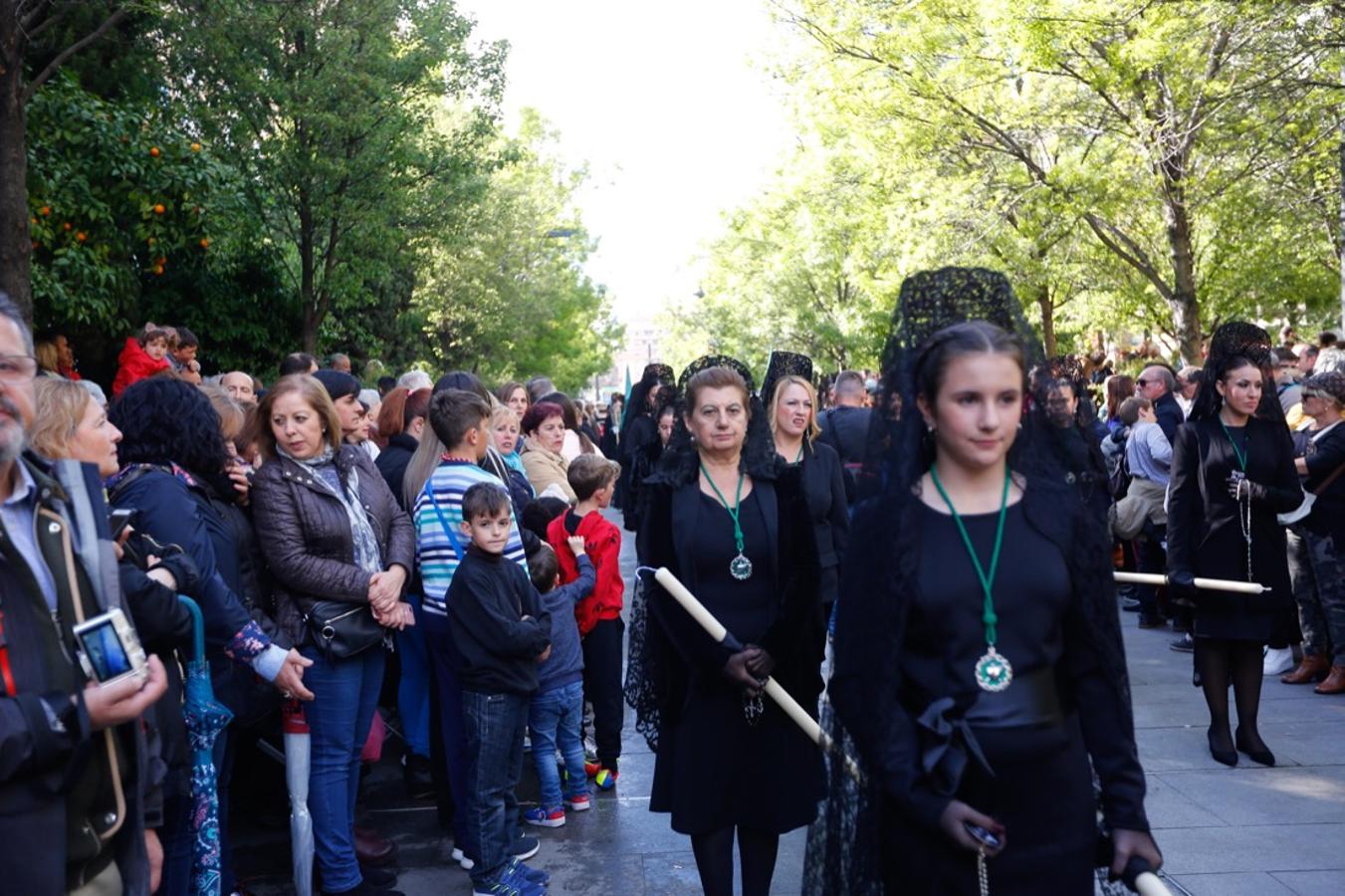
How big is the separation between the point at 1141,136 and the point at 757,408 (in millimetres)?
12418

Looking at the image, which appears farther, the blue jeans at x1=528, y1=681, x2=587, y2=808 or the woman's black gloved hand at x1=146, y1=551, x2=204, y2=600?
the blue jeans at x1=528, y1=681, x2=587, y2=808

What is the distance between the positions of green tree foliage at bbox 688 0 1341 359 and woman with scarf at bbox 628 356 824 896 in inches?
388

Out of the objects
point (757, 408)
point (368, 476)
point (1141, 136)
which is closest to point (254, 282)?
point (1141, 136)

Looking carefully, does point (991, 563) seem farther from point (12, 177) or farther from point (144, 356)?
point (12, 177)

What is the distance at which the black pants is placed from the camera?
6887 millimetres

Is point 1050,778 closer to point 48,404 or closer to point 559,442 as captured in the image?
point 48,404

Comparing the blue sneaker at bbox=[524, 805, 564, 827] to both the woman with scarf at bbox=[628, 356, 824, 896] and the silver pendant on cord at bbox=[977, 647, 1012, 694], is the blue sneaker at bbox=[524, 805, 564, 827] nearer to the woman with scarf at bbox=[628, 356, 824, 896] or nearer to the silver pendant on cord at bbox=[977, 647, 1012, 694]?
the woman with scarf at bbox=[628, 356, 824, 896]

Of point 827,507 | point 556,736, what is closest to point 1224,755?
point 827,507

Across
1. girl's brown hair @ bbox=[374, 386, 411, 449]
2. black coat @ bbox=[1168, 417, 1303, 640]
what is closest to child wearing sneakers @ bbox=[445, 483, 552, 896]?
girl's brown hair @ bbox=[374, 386, 411, 449]

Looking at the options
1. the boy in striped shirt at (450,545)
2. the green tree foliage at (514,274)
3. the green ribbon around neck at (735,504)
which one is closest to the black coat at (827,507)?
the boy in striped shirt at (450,545)

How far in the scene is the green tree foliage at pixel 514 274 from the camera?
2861 centimetres

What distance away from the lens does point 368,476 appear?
5.65 metres

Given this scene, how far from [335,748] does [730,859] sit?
170 centimetres

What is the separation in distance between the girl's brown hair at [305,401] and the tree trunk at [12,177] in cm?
494
